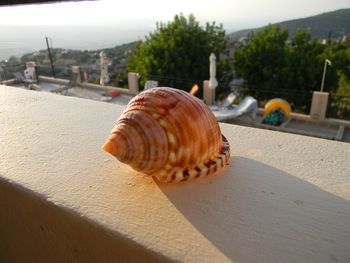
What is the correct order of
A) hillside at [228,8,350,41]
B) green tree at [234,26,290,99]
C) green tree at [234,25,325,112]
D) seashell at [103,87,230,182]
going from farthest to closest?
1. hillside at [228,8,350,41]
2. green tree at [234,26,290,99]
3. green tree at [234,25,325,112]
4. seashell at [103,87,230,182]

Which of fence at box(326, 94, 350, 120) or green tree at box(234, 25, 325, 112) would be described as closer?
fence at box(326, 94, 350, 120)

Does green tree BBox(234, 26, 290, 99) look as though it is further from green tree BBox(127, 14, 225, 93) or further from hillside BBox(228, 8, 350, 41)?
hillside BBox(228, 8, 350, 41)

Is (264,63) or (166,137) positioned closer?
(166,137)

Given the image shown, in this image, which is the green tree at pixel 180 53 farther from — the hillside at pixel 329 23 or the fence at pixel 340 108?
the hillside at pixel 329 23

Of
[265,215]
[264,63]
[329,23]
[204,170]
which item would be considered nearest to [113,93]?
[264,63]

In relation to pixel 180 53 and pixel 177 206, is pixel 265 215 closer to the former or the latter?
pixel 177 206

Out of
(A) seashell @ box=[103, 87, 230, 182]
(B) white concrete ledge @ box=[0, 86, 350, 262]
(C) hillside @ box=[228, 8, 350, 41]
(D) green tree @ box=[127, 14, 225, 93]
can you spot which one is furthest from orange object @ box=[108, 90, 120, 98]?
(C) hillside @ box=[228, 8, 350, 41]

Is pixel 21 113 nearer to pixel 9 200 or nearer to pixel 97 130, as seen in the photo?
pixel 97 130

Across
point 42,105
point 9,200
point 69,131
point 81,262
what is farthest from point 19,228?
point 42,105
